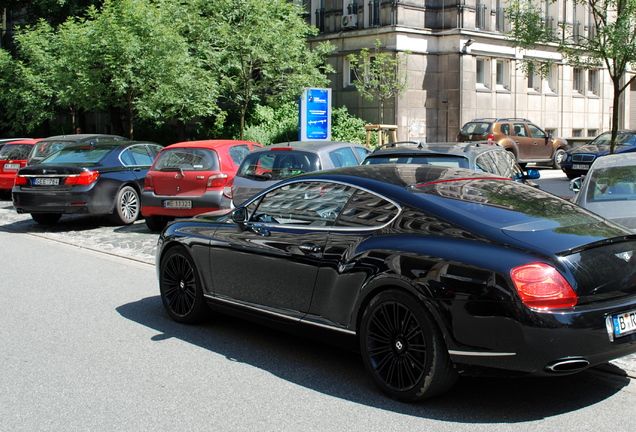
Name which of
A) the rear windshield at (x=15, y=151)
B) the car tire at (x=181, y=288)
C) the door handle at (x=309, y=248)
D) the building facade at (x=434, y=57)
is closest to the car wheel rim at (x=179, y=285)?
the car tire at (x=181, y=288)

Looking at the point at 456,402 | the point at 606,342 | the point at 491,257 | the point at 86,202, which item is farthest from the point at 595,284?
the point at 86,202

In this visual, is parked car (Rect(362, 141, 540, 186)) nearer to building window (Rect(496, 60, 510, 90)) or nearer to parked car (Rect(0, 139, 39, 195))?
parked car (Rect(0, 139, 39, 195))

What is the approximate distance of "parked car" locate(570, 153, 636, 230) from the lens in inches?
305

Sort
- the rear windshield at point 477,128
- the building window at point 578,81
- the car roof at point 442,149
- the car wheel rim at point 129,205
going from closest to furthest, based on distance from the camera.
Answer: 1. the car roof at point 442,149
2. the car wheel rim at point 129,205
3. the rear windshield at point 477,128
4. the building window at point 578,81

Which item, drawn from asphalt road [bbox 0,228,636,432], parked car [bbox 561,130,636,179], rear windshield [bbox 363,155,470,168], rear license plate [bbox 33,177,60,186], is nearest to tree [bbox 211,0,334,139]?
parked car [bbox 561,130,636,179]

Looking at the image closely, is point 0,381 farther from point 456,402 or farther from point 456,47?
point 456,47

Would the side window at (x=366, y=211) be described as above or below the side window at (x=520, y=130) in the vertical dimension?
below

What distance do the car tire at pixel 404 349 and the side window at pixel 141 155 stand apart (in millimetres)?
11106

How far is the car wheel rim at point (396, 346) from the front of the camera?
4.78 meters

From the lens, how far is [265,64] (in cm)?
2278

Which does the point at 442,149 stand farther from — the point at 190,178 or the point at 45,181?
the point at 45,181

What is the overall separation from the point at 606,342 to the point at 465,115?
28186 millimetres

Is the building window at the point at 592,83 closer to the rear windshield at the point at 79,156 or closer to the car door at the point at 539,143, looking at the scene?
the car door at the point at 539,143

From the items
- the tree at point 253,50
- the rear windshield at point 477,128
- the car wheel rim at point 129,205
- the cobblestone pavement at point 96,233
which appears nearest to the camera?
the cobblestone pavement at point 96,233
